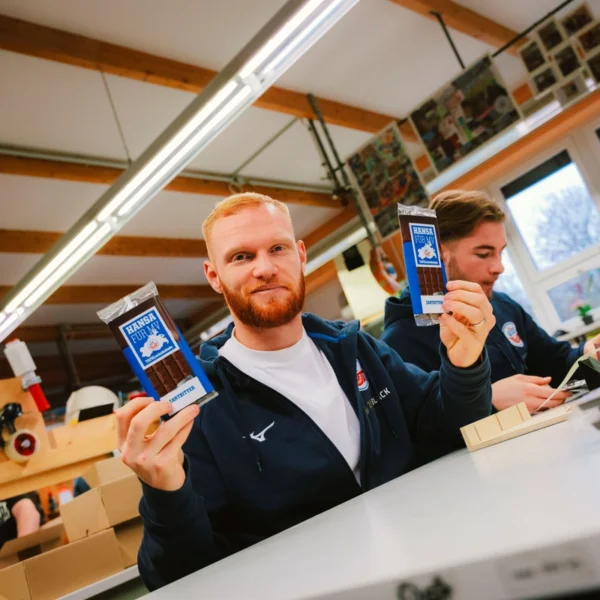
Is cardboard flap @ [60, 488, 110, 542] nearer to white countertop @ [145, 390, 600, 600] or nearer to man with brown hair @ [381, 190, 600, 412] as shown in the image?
man with brown hair @ [381, 190, 600, 412]

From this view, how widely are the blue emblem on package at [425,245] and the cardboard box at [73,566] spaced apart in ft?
6.70

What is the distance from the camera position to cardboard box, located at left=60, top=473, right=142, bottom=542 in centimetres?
254

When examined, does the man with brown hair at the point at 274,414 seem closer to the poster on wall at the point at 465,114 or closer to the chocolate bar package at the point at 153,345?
the chocolate bar package at the point at 153,345

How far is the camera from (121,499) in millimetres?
2602

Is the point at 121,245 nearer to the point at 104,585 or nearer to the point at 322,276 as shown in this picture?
the point at 322,276

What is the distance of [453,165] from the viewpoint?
423 centimetres

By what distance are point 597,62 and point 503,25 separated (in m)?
1.48

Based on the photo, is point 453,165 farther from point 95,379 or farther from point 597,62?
point 95,379

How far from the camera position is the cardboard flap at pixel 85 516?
2543 millimetres

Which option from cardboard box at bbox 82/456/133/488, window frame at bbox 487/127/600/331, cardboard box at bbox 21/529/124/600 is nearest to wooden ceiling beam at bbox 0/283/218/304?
cardboard box at bbox 82/456/133/488

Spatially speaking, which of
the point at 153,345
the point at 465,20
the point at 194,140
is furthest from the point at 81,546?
the point at 465,20

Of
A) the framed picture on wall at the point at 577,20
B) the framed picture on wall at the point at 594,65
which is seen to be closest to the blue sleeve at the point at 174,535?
the framed picture on wall at the point at 594,65

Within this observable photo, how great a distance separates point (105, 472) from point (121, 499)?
1.12ft

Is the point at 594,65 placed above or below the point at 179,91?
below
